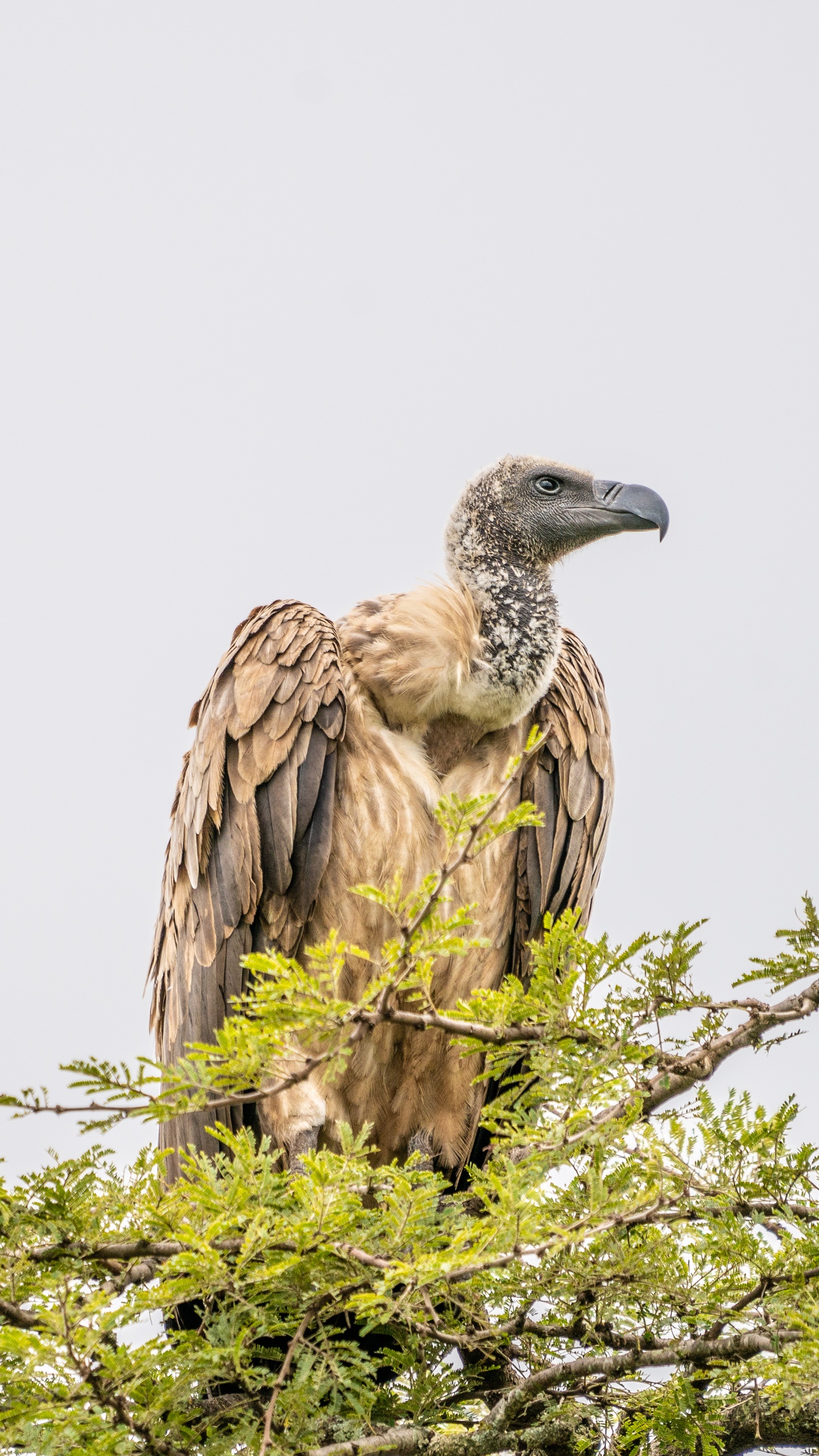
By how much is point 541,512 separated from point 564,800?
1257 millimetres

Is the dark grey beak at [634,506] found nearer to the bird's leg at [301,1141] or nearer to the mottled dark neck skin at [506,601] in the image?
the mottled dark neck skin at [506,601]

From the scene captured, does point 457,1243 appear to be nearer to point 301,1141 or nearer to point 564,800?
point 301,1141

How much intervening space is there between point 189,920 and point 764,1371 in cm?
282

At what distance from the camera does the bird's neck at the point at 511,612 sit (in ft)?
16.8

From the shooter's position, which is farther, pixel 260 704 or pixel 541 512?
pixel 541 512

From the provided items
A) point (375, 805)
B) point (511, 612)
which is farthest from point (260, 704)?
point (511, 612)

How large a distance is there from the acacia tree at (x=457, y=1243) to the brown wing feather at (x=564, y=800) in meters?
1.84

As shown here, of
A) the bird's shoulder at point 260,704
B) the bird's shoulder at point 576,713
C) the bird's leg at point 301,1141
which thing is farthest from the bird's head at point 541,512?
the bird's leg at point 301,1141

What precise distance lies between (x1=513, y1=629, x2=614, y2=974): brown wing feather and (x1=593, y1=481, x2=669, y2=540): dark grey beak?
662 mm

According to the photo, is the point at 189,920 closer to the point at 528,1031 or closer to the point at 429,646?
the point at 429,646

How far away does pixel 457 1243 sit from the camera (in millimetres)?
2766

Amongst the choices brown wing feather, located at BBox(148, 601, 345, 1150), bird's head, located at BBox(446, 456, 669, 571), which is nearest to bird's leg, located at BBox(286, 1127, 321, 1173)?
brown wing feather, located at BBox(148, 601, 345, 1150)

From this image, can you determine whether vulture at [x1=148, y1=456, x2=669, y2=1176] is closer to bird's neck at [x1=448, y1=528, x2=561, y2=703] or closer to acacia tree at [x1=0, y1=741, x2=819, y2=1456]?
bird's neck at [x1=448, y1=528, x2=561, y2=703]

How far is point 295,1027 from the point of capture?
282cm
